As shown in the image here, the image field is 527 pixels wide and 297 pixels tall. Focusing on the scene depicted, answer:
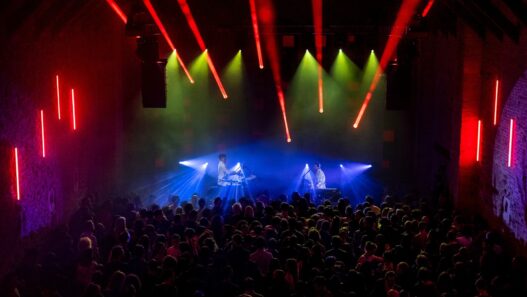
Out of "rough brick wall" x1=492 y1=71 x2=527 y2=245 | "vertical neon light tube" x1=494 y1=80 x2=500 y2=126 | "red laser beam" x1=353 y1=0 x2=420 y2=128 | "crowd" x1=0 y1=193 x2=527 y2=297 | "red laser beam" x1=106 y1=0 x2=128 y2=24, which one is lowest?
"crowd" x1=0 y1=193 x2=527 y2=297

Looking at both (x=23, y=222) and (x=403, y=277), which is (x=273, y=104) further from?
(x=403, y=277)

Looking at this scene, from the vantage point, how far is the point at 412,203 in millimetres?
12000

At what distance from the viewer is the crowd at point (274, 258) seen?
7301 millimetres

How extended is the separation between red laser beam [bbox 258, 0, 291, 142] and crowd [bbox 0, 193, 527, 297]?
19.2 ft

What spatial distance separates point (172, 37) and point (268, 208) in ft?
→ 22.9

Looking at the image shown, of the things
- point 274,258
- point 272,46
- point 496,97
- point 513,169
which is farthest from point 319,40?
point 274,258

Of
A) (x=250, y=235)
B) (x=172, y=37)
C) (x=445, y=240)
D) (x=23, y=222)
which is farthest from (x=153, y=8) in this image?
(x=445, y=240)

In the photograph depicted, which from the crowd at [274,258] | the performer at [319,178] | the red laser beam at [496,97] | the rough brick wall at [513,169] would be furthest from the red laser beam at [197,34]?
the rough brick wall at [513,169]

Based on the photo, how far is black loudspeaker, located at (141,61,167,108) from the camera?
450 inches

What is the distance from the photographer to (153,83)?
11578 mm

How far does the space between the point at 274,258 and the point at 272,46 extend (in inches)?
357

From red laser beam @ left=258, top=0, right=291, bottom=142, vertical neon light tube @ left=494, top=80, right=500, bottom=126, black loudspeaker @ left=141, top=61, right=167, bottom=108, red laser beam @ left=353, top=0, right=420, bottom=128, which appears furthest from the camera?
red laser beam @ left=258, top=0, right=291, bottom=142

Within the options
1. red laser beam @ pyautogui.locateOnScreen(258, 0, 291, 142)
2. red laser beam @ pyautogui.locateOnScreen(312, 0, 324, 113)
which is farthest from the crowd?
red laser beam @ pyautogui.locateOnScreen(258, 0, 291, 142)

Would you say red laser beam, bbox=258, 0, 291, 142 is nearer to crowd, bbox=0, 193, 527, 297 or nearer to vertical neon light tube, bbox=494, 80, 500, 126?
vertical neon light tube, bbox=494, 80, 500, 126
